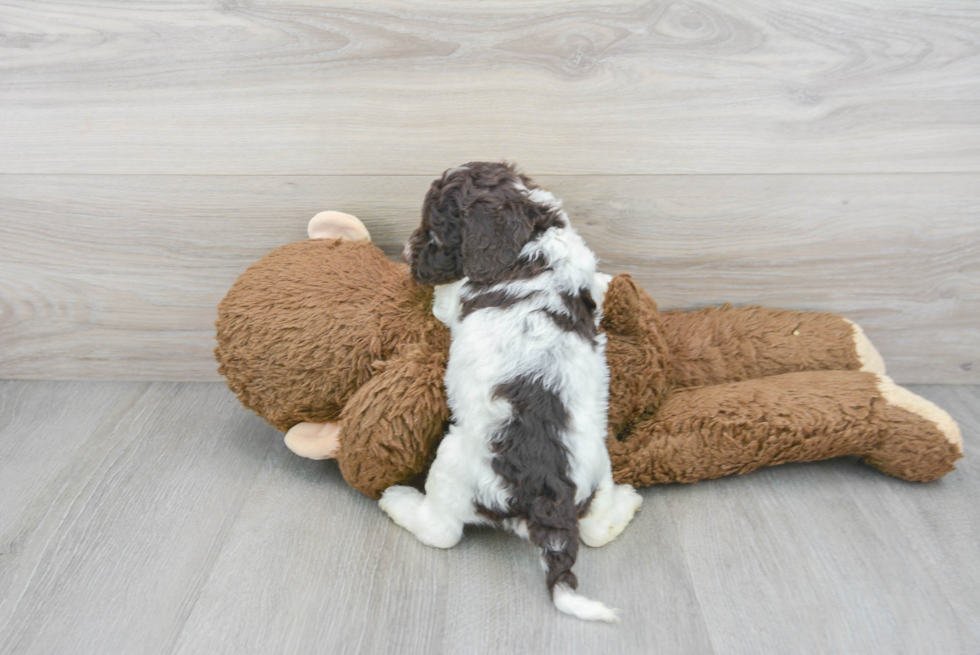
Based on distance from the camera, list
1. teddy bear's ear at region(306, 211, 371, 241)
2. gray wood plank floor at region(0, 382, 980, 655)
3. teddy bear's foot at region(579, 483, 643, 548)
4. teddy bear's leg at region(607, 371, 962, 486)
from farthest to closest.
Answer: teddy bear's ear at region(306, 211, 371, 241) → teddy bear's leg at region(607, 371, 962, 486) → teddy bear's foot at region(579, 483, 643, 548) → gray wood plank floor at region(0, 382, 980, 655)

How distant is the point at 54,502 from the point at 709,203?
1271 millimetres

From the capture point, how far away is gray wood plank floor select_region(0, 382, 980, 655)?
3.06 ft

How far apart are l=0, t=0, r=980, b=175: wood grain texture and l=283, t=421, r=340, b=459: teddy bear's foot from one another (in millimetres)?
466

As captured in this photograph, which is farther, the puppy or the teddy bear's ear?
the teddy bear's ear

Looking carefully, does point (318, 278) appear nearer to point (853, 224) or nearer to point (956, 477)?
point (853, 224)

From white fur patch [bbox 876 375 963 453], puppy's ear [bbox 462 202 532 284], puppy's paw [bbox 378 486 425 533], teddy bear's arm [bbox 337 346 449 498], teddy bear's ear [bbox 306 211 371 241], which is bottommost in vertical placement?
puppy's paw [bbox 378 486 425 533]

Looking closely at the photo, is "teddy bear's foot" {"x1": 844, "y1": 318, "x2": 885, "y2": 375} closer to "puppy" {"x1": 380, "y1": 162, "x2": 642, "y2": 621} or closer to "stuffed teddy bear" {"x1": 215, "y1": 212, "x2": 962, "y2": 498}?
"stuffed teddy bear" {"x1": 215, "y1": 212, "x2": 962, "y2": 498}

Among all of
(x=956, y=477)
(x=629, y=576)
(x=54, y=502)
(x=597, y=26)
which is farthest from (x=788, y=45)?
(x=54, y=502)

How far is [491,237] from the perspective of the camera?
38.6 inches

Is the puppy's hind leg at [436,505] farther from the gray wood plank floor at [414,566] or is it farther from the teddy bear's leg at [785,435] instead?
the teddy bear's leg at [785,435]

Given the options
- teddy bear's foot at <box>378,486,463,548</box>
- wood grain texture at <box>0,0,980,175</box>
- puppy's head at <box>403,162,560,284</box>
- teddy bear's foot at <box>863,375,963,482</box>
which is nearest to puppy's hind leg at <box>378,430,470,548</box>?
teddy bear's foot at <box>378,486,463,548</box>

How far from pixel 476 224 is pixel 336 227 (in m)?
0.40

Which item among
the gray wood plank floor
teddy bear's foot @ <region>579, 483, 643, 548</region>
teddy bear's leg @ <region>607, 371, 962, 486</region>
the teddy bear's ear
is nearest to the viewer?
the gray wood plank floor

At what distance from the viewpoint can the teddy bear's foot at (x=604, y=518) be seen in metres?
1.05
